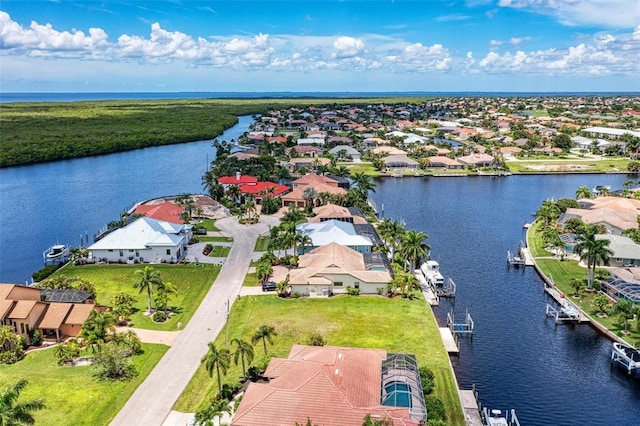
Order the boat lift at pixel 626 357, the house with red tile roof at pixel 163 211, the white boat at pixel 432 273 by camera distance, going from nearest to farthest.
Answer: the boat lift at pixel 626 357, the white boat at pixel 432 273, the house with red tile roof at pixel 163 211

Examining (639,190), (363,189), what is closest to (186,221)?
(363,189)

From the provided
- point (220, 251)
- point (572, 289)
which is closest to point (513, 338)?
point (572, 289)

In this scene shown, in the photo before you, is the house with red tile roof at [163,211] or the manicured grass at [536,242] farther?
the house with red tile roof at [163,211]

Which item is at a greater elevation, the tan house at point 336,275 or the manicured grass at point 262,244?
the tan house at point 336,275

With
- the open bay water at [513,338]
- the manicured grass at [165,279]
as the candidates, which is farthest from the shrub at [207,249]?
the open bay water at [513,338]

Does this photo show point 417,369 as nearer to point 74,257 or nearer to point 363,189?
point 74,257

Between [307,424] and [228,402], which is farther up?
[307,424]

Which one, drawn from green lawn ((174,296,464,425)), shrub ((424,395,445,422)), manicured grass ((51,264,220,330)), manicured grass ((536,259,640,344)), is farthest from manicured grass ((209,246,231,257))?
manicured grass ((536,259,640,344))

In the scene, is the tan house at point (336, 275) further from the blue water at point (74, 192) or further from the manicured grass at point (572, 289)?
the blue water at point (74, 192)
